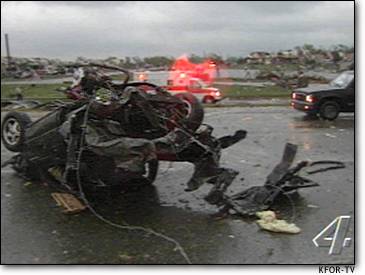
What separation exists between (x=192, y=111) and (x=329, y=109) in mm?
7309

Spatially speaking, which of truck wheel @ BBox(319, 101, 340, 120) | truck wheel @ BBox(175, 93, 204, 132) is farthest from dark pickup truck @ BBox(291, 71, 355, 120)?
truck wheel @ BBox(175, 93, 204, 132)

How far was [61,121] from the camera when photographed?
4188 mm

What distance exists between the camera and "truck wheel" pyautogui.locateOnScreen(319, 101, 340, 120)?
36.7 ft

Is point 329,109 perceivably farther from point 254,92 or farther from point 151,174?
point 151,174

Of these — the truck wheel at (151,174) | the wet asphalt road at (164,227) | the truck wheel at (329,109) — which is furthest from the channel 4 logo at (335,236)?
the truck wheel at (329,109)

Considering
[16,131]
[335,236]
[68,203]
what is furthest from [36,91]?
[335,236]

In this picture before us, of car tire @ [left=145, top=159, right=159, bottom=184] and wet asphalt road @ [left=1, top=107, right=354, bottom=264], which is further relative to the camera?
car tire @ [left=145, top=159, right=159, bottom=184]

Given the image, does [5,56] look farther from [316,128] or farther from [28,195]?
[316,128]

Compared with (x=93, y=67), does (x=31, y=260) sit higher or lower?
lower

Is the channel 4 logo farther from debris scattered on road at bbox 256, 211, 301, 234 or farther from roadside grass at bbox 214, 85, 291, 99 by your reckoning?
roadside grass at bbox 214, 85, 291, 99

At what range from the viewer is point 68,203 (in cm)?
406

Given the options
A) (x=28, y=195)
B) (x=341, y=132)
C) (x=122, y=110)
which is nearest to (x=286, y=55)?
(x=122, y=110)

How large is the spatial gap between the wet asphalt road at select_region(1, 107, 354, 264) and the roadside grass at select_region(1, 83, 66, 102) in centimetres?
48

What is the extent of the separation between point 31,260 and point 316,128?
7586 mm
